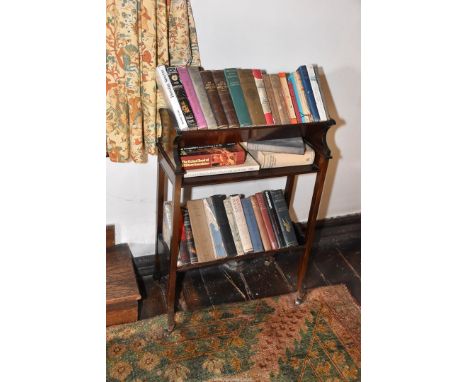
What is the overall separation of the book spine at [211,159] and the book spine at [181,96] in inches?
7.5

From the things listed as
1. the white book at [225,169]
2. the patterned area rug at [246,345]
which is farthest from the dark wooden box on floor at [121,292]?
the white book at [225,169]

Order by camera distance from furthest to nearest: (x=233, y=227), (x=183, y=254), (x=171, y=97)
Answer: (x=233, y=227) < (x=183, y=254) < (x=171, y=97)

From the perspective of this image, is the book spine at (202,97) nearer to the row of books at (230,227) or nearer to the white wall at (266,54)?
the white wall at (266,54)

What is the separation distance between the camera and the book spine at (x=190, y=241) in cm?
189

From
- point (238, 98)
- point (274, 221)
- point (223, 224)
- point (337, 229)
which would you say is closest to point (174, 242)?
point (223, 224)

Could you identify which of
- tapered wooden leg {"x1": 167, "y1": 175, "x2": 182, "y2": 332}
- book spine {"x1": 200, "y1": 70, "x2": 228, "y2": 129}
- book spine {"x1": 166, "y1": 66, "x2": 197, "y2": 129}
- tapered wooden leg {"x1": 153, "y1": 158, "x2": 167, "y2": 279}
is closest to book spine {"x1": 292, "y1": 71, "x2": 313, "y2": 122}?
book spine {"x1": 200, "y1": 70, "x2": 228, "y2": 129}

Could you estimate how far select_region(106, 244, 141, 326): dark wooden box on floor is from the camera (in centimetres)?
192

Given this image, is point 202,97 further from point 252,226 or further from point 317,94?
point 252,226

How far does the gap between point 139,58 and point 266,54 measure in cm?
66

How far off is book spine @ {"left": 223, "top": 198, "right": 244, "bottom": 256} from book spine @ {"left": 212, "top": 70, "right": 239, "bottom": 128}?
20.0 inches

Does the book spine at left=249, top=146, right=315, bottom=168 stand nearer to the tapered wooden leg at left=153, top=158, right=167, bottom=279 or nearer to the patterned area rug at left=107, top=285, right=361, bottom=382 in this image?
the tapered wooden leg at left=153, top=158, right=167, bottom=279

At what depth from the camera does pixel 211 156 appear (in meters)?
1.73
